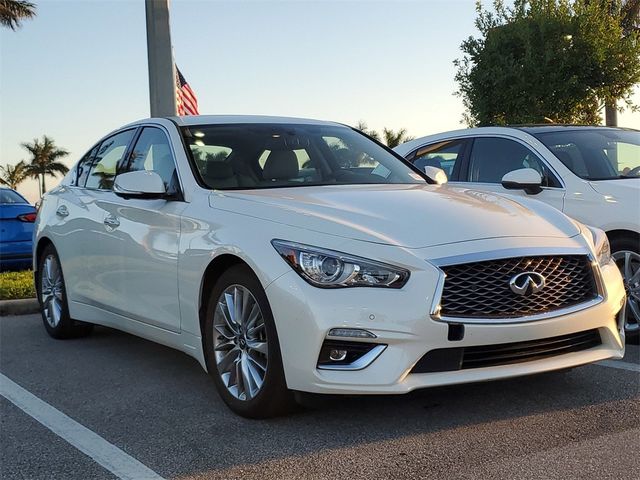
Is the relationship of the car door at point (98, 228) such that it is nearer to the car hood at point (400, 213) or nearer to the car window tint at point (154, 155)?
the car window tint at point (154, 155)

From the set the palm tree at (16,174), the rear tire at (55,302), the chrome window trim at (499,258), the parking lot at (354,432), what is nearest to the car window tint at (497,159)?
the parking lot at (354,432)

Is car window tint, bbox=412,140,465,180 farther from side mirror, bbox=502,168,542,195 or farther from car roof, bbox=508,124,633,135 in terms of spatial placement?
side mirror, bbox=502,168,542,195

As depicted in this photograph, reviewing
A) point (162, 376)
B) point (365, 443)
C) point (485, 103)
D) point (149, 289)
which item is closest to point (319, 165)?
point (149, 289)

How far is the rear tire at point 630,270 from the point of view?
5215 mm

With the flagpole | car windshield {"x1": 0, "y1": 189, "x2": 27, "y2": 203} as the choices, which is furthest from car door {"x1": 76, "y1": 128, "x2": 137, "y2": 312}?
car windshield {"x1": 0, "y1": 189, "x2": 27, "y2": 203}

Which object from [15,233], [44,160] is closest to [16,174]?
[44,160]

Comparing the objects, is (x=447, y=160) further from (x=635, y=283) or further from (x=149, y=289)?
(x=149, y=289)

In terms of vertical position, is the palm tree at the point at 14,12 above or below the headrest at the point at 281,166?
above

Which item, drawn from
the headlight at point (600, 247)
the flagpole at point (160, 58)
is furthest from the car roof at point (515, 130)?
the flagpole at point (160, 58)

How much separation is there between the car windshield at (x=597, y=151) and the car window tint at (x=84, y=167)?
3601 millimetres

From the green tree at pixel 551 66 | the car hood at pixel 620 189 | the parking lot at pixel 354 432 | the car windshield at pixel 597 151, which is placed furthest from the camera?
the green tree at pixel 551 66

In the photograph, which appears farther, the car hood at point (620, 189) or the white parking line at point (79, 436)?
the car hood at point (620, 189)

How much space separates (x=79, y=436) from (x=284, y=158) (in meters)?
2.10

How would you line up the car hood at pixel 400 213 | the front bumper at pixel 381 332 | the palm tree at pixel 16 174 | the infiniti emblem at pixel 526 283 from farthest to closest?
the palm tree at pixel 16 174 → the car hood at pixel 400 213 → the infiniti emblem at pixel 526 283 → the front bumper at pixel 381 332
